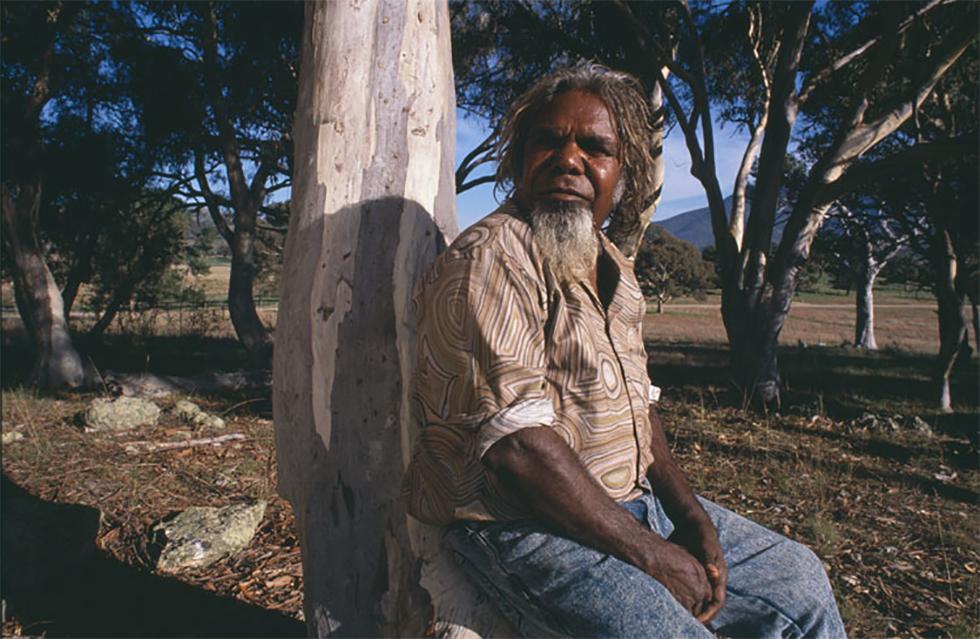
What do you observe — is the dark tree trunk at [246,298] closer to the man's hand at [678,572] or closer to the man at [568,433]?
the man at [568,433]

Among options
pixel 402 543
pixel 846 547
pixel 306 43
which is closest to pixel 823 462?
pixel 846 547

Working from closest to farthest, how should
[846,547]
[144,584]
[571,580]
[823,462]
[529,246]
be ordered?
[571,580] → [529,246] → [144,584] → [846,547] → [823,462]

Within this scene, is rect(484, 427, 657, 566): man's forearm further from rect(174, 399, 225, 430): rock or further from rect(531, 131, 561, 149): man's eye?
rect(174, 399, 225, 430): rock

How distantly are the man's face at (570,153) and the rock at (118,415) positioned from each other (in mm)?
5627

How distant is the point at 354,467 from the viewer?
189 centimetres

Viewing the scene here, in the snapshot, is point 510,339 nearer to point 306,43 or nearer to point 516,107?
point 516,107

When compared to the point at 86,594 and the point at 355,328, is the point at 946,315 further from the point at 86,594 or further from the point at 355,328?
the point at 86,594

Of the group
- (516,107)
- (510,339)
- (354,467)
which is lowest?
(354,467)

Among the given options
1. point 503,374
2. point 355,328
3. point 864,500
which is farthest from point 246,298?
point 503,374

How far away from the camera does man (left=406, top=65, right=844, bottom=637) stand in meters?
1.44

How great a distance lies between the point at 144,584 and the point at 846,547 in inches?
156

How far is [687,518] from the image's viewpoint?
1.88m

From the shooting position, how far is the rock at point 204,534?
3330 millimetres

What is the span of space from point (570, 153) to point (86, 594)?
3098 mm
